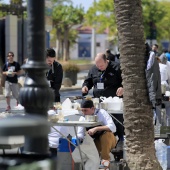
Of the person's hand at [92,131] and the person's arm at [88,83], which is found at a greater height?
the person's arm at [88,83]

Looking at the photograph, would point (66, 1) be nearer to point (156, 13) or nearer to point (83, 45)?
point (156, 13)

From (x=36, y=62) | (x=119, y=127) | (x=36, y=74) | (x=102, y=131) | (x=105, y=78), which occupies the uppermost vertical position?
(x=36, y=62)

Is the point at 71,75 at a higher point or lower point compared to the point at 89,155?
lower

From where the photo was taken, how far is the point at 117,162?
930cm

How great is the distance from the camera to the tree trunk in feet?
29.4

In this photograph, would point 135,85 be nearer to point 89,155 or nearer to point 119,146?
→ point 89,155

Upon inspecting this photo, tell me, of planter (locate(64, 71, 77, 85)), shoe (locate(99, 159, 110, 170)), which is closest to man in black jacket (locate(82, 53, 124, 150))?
shoe (locate(99, 159, 110, 170))

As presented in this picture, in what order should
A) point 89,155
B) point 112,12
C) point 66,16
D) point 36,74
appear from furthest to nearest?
point 66,16 < point 112,12 < point 89,155 < point 36,74

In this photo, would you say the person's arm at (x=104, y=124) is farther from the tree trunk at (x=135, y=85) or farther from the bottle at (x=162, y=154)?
the bottle at (x=162, y=154)

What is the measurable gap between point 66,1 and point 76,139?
65.8 metres

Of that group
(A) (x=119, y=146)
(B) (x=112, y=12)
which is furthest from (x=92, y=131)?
(B) (x=112, y=12)

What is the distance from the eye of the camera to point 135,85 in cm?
904

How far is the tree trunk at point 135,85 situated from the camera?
895 cm

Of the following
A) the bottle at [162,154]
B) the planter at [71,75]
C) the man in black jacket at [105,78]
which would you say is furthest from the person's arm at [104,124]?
the planter at [71,75]
